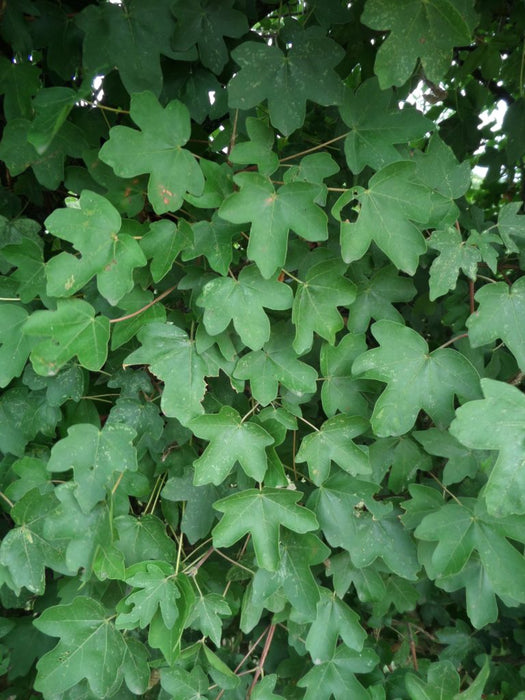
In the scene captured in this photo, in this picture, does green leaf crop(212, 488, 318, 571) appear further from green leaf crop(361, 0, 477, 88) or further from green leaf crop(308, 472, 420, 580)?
green leaf crop(361, 0, 477, 88)

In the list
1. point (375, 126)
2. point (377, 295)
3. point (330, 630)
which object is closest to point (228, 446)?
point (377, 295)

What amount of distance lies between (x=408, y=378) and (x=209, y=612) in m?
0.74

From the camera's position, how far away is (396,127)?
1.36 metres

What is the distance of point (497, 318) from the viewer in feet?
4.44

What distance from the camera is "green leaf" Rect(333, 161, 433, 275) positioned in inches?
50.8

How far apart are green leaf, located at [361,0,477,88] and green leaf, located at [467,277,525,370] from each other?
0.47m

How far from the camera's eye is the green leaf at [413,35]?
118 centimetres

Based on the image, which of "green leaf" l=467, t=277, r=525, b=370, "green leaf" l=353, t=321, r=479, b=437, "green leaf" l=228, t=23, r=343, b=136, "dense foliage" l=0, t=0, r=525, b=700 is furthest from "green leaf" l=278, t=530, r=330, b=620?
"green leaf" l=228, t=23, r=343, b=136

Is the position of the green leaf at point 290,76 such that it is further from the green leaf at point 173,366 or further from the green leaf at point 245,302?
the green leaf at point 173,366

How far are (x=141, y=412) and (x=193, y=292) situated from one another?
0.32 metres

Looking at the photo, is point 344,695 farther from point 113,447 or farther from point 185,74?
point 185,74

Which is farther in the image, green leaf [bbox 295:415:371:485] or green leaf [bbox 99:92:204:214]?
green leaf [bbox 295:415:371:485]

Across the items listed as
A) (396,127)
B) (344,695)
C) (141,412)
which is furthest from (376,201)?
(344,695)

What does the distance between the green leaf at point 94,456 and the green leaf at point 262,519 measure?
0.79 ft
